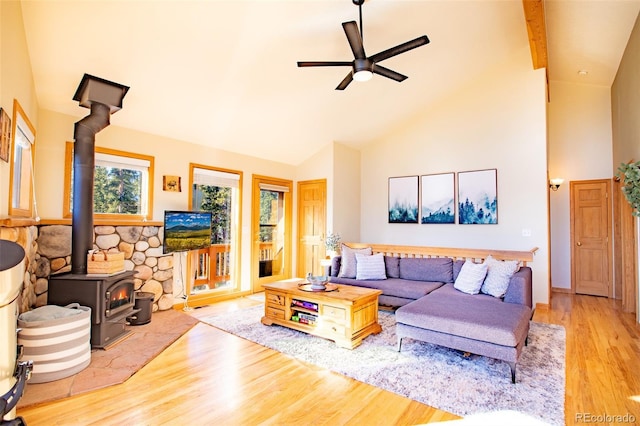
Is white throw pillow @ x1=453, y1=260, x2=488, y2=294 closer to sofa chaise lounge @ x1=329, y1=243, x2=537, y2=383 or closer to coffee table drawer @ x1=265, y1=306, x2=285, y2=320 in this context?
sofa chaise lounge @ x1=329, y1=243, x2=537, y2=383

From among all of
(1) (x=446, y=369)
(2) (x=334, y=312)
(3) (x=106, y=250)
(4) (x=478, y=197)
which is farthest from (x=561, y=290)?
(3) (x=106, y=250)

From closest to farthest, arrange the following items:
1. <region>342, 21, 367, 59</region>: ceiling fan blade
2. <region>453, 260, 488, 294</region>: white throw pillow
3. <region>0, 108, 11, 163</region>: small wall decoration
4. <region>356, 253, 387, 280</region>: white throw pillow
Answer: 1. <region>0, 108, 11, 163</region>: small wall decoration
2. <region>342, 21, 367, 59</region>: ceiling fan blade
3. <region>453, 260, 488, 294</region>: white throw pillow
4. <region>356, 253, 387, 280</region>: white throw pillow

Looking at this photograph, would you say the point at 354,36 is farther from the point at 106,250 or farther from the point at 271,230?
the point at 271,230

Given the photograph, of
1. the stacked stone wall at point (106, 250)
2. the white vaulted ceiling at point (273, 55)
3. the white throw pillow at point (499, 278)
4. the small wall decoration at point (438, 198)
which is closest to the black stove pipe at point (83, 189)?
the stacked stone wall at point (106, 250)

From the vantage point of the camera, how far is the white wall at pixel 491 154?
5121 mm

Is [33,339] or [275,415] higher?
[33,339]

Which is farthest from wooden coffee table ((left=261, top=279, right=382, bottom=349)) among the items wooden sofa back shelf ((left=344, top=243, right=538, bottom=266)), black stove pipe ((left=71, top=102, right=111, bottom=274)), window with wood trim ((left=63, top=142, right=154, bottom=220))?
window with wood trim ((left=63, top=142, right=154, bottom=220))

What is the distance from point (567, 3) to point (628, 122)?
1986 millimetres

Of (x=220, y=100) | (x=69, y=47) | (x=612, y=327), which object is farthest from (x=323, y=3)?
(x=612, y=327)

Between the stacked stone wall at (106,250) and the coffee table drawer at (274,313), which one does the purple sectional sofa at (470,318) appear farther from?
the stacked stone wall at (106,250)

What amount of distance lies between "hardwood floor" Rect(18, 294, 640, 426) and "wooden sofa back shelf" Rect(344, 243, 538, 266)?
1.31 meters

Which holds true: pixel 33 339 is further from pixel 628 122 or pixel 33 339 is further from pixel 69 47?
pixel 628 122

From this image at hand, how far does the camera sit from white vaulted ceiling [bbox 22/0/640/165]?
9.92ft

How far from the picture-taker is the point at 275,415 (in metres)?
2.18
